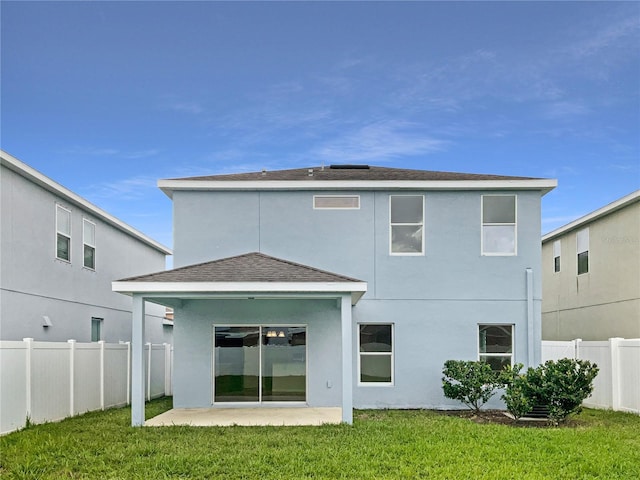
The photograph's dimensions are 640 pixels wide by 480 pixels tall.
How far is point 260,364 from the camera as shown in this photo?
15.0 metres

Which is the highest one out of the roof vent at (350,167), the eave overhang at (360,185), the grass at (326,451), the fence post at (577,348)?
the roof vent at (350,167)

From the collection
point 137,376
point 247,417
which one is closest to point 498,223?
point 247,417

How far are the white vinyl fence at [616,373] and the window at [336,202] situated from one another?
7.12m

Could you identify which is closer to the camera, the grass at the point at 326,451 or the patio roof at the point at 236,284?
the grass at the point at 326,451

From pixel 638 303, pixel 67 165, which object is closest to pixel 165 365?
pixel 67 165

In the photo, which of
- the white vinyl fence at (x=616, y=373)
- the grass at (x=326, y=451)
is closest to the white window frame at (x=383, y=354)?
the grass at (x=326, y=451)

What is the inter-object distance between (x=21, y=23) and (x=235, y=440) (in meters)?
11.6

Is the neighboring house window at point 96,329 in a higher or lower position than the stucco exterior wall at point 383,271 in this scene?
lower

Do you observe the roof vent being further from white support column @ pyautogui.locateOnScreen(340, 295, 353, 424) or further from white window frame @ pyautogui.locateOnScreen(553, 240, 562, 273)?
white window frame @ pyautogui.locateOnScreen(553, 240, 562, 273)

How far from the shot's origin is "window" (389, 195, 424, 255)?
15586mm

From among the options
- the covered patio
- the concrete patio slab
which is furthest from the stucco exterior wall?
the concrete patio slab

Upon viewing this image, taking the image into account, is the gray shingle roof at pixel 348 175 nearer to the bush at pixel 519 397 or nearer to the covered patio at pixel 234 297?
the covered patio at pixel 234 297

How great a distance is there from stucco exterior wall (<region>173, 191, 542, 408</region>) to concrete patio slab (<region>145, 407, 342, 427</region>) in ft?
3.40

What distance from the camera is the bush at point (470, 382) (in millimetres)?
13609
